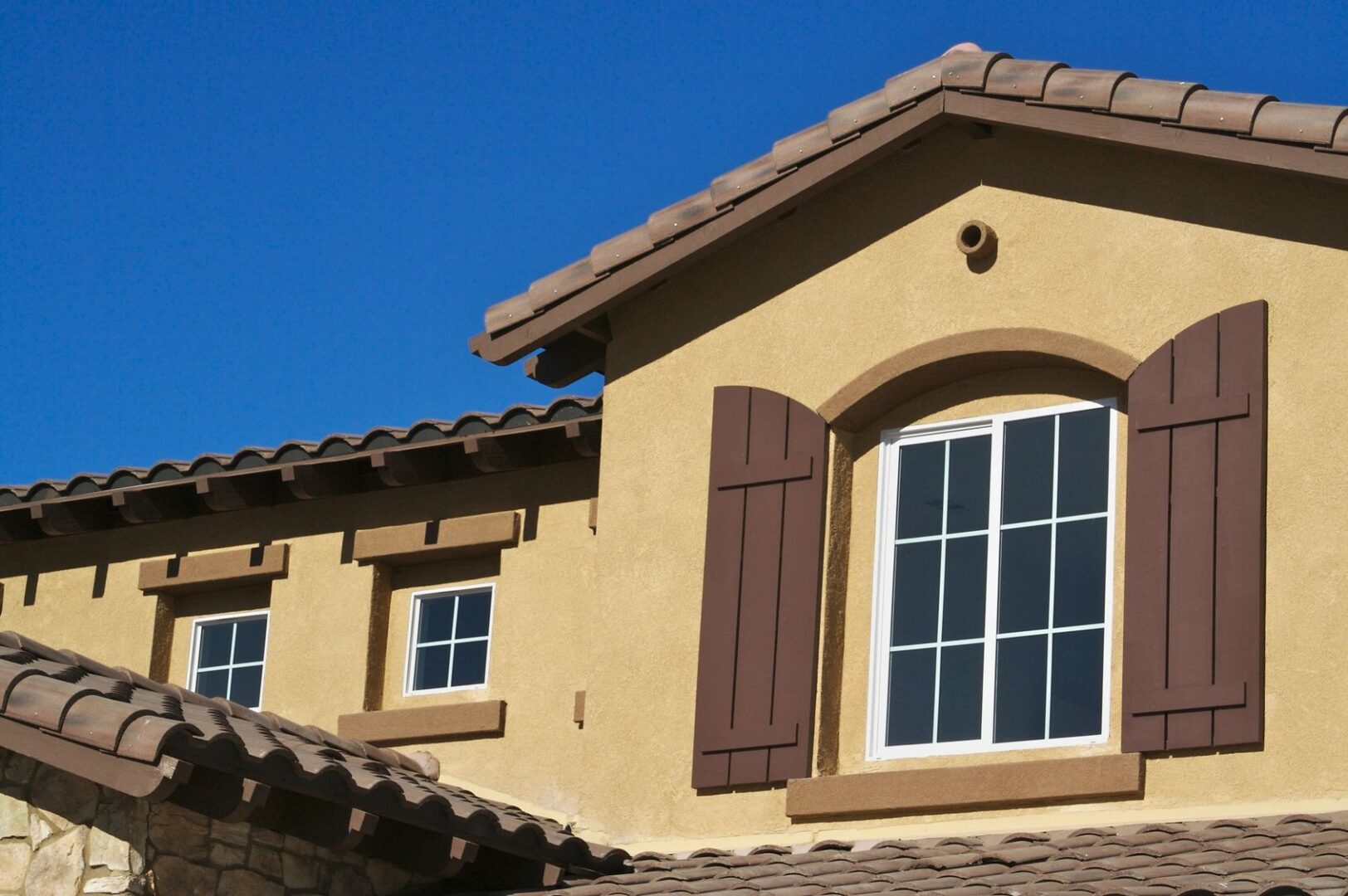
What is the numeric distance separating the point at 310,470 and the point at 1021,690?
5.65 meters

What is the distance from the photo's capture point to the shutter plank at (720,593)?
36.7ft

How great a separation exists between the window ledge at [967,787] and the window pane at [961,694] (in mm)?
298

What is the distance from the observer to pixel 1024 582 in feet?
35.3

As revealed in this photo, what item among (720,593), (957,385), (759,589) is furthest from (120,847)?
(957,385)

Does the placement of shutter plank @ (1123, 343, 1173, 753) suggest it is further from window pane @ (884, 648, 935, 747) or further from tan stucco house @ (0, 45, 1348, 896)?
window pane @ (884, 648, 935, 747)

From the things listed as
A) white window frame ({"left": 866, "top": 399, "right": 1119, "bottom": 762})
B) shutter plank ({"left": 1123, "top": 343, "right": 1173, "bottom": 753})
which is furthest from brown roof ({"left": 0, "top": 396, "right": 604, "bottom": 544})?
shutter plank ({"left": 1123, "top": 343, "right": 1173, "bottom": 753})

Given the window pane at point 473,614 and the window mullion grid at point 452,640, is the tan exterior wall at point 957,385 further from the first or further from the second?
the window mullion grid at point 452,640

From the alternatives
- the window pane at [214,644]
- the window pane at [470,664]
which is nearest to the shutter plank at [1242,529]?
the window pane at [470,664]

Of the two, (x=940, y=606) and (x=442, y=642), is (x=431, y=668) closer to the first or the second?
(x=442, y=642)

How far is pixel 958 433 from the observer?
11312 mm

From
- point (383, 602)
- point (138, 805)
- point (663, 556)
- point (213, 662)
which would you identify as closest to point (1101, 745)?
point (663, 556)

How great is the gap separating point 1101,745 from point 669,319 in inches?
152

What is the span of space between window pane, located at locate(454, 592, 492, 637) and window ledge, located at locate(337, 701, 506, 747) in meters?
0.58

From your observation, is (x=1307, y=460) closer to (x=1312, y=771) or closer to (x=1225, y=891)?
(x=1312, y=771)
